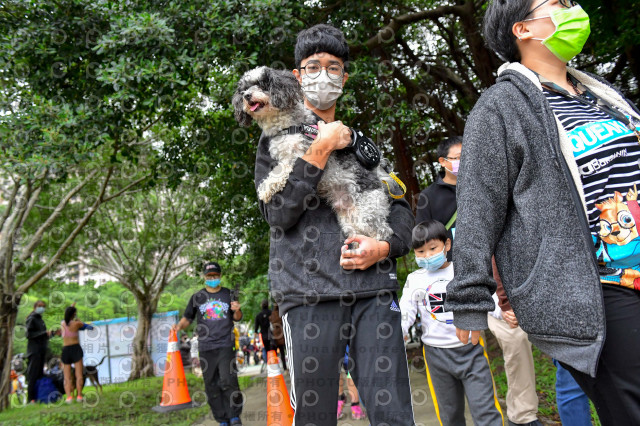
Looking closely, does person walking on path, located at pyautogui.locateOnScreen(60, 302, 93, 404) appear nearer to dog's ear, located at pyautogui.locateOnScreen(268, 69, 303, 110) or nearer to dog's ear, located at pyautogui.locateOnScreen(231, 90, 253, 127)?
dog's ear, located at pyautogui.locateOnScreen(231, 90, 253, 127)

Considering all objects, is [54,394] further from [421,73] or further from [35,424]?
[421,73]

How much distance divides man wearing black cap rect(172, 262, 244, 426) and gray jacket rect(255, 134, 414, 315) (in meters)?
4.36

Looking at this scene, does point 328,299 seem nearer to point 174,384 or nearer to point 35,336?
point 174,384

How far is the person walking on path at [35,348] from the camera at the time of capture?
11.4 m

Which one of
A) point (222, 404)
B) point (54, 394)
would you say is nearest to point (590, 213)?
point (222, 404)

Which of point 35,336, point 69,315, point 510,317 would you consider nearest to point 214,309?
point 510,317

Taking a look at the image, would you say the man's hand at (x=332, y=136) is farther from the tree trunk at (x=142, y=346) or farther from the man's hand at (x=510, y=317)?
the tree trunk at (x=142, y=346)

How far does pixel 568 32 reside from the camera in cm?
194

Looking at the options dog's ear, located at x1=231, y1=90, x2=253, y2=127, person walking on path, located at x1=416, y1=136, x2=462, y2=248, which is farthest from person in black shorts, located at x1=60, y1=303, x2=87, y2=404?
dog's ear, located at x1=231, y1=90, x2=253, y2=127

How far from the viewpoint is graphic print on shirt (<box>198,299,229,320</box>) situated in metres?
6.74

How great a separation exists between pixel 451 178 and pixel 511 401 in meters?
1.86

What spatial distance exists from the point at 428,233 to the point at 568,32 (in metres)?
2.20

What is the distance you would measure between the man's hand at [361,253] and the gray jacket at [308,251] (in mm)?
55

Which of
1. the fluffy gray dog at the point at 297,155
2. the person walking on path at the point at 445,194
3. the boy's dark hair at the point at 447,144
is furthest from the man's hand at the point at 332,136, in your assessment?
the boy's dark hair at the point at 447,144
